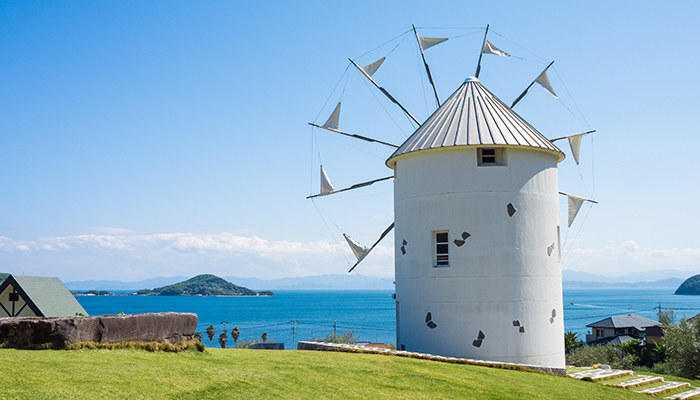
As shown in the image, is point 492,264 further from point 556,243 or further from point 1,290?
point 1,290

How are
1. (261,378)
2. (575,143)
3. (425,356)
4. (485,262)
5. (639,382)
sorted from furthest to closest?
(575,143), (485,262), (639,382), (425,356), (261,378)

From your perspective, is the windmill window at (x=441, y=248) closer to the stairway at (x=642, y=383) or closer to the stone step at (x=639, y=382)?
the stairway at (x=642, y=383)

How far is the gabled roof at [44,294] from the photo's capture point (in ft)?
78.4

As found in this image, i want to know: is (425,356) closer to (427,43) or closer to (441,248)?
(441,248)

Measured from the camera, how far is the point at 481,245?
16.7 meters

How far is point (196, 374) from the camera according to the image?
902cm

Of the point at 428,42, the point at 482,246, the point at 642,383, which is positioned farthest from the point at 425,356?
the point at 428,42

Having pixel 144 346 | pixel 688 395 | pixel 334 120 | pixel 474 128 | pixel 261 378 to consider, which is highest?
pixel 334 120

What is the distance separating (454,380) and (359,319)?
5550 inches

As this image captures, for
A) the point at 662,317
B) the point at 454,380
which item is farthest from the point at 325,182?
the point at 662,317

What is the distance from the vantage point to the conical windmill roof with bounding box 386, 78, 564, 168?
1716 cm

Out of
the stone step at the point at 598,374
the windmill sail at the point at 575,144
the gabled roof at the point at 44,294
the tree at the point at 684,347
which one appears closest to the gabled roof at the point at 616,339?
the tree at the point at 684,347

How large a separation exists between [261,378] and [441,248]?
9.09 m

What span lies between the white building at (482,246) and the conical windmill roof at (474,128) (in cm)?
6
